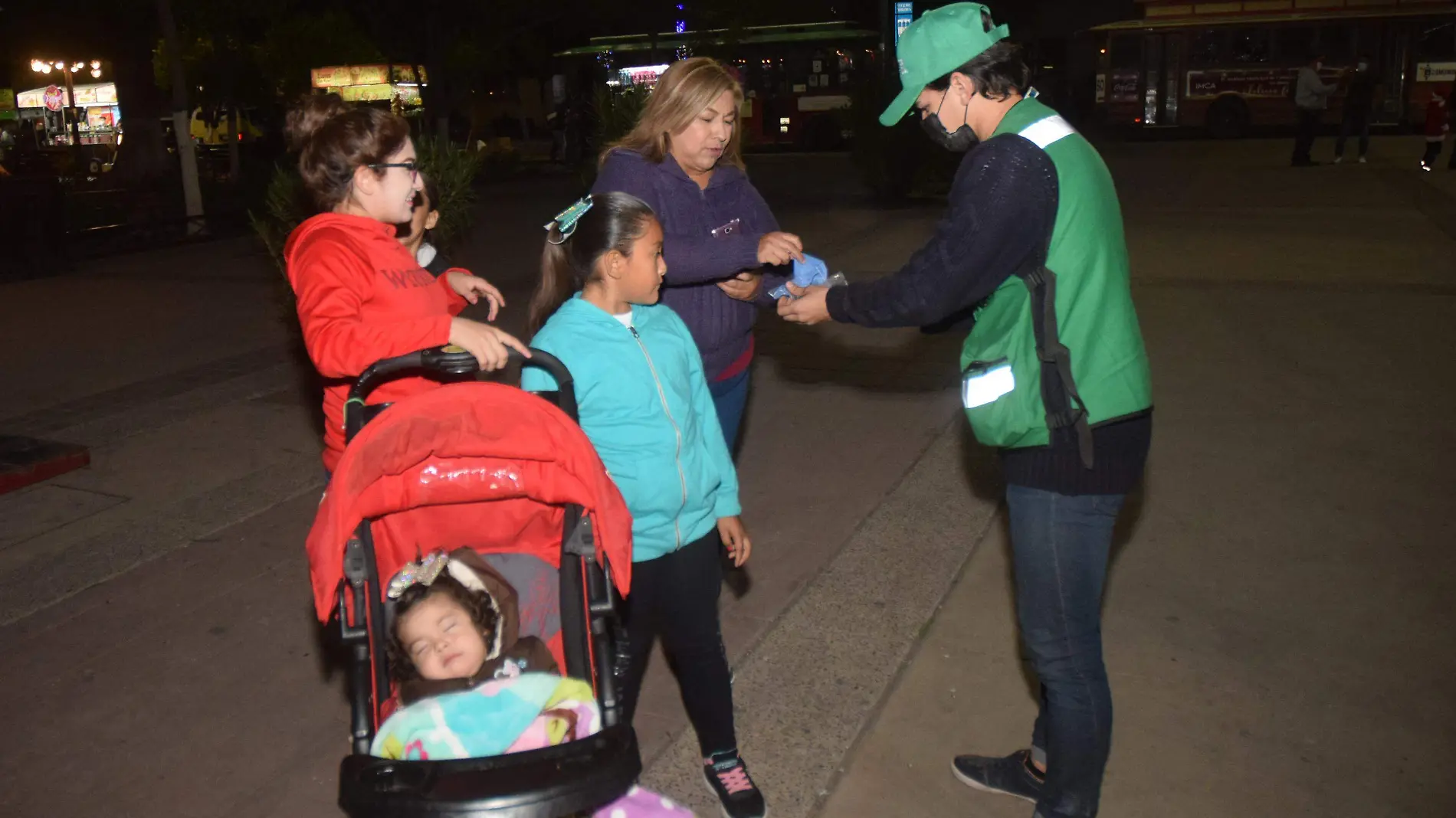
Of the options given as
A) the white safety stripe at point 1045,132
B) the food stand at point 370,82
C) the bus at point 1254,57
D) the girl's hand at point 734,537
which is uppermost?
the food stand at point 370,82

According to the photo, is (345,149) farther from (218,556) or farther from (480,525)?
(218,556)

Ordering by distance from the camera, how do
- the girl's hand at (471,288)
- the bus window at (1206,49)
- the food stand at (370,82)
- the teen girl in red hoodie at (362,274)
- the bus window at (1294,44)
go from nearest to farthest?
the teen girl in red hoodie at (362,274) → the girl's hand at (471,288) → the bus window at (1294,44) → the bus window at (1206,49) → the food stand at (370,82)

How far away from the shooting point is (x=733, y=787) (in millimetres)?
3209

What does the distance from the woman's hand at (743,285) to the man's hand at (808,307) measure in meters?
0.26

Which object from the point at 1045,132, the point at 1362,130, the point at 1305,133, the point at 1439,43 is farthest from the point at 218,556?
the point at 1439,43

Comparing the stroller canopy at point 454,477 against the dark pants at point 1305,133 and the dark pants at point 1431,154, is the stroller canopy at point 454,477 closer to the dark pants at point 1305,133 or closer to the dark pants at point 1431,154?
the dark pants at point 1431,154

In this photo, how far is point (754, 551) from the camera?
5.03m

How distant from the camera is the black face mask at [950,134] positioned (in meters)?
2.73

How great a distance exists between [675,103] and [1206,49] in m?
27.6

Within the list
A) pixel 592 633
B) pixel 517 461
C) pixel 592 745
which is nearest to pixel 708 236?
pixel 517 461

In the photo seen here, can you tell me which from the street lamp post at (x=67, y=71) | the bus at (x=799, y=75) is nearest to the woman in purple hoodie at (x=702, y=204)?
the bus at (x=799, y=75)

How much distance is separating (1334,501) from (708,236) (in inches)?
135

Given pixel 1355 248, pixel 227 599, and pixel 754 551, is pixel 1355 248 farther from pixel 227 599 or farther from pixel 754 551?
pixel 227 599

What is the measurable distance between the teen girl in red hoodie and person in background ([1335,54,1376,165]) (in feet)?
66.7
